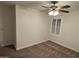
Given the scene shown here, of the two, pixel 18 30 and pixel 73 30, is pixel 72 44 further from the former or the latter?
pixel 18 30

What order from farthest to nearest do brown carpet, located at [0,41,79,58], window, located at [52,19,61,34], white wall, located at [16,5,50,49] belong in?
window, located at [52,19,61,34] → white wall, located at [16,5,50,49] → brown carpet, located at [0,41,79,58]

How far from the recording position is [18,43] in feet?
9.94

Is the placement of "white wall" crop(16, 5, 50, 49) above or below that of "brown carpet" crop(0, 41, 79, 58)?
above

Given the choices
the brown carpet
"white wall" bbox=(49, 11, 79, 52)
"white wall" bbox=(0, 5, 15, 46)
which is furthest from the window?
"white wall" bbox=(0, 5, 15, 46)

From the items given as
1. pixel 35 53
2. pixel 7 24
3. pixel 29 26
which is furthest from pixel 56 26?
pixel 7 24

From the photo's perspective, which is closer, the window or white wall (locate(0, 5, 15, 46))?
white wall (locate(0, 5, 15, 46))

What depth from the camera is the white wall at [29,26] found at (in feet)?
9.76

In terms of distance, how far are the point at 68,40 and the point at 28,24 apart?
209cm

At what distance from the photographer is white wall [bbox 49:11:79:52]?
3251mm

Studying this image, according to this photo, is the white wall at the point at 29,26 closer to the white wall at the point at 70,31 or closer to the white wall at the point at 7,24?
the white wall at the point at 7,24

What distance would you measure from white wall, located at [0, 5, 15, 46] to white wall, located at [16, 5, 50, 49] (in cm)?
52

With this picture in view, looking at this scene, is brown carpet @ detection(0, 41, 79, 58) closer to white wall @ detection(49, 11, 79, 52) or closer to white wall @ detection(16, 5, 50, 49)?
white wall @ detection(16, 5, 50, 49)

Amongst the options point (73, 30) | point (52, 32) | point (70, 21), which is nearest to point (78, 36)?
point (73, 30)

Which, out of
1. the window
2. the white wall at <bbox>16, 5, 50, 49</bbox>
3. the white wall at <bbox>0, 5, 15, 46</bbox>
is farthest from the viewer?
the window
